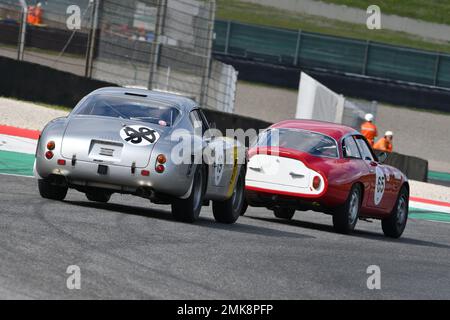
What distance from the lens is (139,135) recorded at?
12.4 m

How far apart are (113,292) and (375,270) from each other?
3757 millimetres

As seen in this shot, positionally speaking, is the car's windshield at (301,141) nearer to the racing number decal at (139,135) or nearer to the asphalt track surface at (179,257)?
the asphalt track surface at (179,257)

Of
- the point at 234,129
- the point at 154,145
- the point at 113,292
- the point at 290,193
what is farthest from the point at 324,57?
the point at 113,292

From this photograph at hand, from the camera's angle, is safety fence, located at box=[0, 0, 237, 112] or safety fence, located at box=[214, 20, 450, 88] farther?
safety fence, located at box=[214, 20, 450, 88]

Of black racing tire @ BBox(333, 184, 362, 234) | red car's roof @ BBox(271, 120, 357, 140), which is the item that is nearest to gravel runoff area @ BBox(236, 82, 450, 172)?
red car's roof @ BBox(271, 120, 357, 140)

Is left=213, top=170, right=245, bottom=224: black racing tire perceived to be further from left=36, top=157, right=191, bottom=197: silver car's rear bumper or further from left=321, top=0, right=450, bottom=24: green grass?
left=321, top=0, right=450, bottom=24: green grass

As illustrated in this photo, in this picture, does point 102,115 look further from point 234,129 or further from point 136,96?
point 234,129

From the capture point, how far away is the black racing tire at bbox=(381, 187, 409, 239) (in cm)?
1650

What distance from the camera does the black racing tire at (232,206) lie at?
1429 cm

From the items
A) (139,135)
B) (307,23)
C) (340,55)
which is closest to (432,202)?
(139,135)

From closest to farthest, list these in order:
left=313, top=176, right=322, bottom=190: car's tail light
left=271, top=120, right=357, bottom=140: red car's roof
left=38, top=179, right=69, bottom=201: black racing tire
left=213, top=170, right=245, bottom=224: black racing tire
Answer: left=38, top=179, right=69, bottom=201: black racing tire < left=213, top=170, right=245, bottom=224: black racing tire < left=313, top=176, right=322, bottom=190: car's tail light < left=271, top=120, right=357, bottom=140: red car's roof

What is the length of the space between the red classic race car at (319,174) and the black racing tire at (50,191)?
2.96 m

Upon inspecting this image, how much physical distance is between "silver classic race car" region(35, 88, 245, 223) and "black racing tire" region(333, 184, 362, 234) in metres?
2.27

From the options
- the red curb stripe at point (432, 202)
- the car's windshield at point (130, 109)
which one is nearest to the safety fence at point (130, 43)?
the red curb stripe at point (432, 202)
